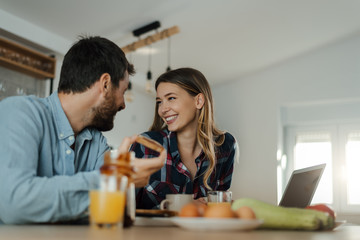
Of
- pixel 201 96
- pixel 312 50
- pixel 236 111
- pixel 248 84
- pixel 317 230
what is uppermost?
pixel 312 50

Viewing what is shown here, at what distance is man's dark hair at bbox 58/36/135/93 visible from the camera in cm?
160

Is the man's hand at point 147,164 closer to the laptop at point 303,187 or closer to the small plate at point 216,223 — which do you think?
the small plate at point 216,223

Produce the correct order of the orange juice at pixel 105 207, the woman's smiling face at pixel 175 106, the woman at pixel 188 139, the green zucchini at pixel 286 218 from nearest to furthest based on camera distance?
the orange juice at pixel 105 207, the green zucchini at pixel 286 218, the woman at pixel 188 139, the woman's smiling face at pixel 175 106

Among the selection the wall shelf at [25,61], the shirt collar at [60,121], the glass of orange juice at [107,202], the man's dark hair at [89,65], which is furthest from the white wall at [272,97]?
the glass of orange juice at [107,202]

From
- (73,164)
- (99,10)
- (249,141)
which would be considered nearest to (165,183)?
(73,164)

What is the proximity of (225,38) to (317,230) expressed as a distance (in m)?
4.36

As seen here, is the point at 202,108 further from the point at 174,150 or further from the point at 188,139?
the point at 174,150

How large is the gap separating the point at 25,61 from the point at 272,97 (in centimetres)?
377

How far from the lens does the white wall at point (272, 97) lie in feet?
20.3

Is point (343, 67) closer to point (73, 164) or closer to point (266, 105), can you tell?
point (266, 105)

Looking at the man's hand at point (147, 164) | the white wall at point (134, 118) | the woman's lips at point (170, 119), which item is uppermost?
the white wall at point (134, 118)

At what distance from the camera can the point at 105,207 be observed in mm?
890

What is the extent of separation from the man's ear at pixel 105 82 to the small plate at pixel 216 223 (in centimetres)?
76

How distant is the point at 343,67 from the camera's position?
620cm
